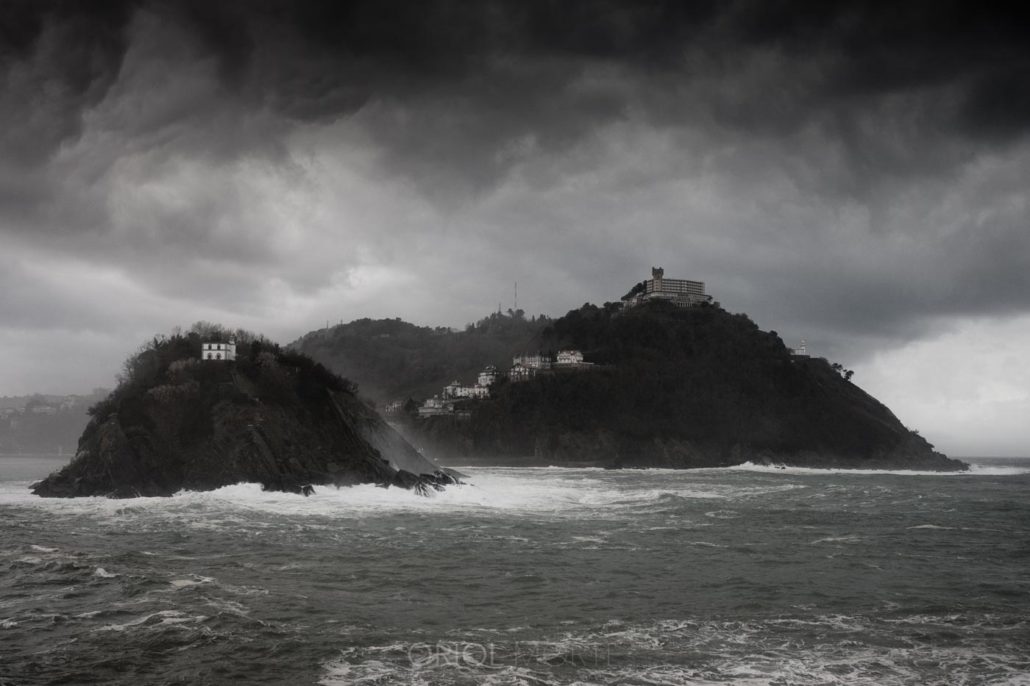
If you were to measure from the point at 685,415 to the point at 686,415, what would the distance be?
0.22 metres

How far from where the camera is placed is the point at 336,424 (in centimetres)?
6088

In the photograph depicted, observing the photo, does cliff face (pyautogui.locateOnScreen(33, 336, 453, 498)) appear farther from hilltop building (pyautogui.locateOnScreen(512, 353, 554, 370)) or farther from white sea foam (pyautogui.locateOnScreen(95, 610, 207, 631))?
hilltop building (pyautogui.locateOnScreen(512, 353, 554, 370))

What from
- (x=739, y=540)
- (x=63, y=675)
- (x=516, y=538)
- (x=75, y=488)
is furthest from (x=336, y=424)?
(x=63, y=675)

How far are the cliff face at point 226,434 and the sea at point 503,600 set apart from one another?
10.9m

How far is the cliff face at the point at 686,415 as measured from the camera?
144 m

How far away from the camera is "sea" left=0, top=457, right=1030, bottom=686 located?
14.6 metres

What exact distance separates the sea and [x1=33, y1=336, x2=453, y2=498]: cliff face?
35.9ft

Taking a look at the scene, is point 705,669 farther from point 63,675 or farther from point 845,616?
point 63,675

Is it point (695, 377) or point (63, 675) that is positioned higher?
point (695, 377)

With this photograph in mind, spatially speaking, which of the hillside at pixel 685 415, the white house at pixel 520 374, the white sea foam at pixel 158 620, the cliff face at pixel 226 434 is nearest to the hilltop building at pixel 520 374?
the white house at pixel 520 374

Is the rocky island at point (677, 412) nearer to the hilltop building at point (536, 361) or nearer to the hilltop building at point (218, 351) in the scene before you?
the hilltop building at point (536, 361)

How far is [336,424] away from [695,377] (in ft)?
385

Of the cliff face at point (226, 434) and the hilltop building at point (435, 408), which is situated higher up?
the hilltop building at point (435, 408)

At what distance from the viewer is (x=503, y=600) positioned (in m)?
20.6
